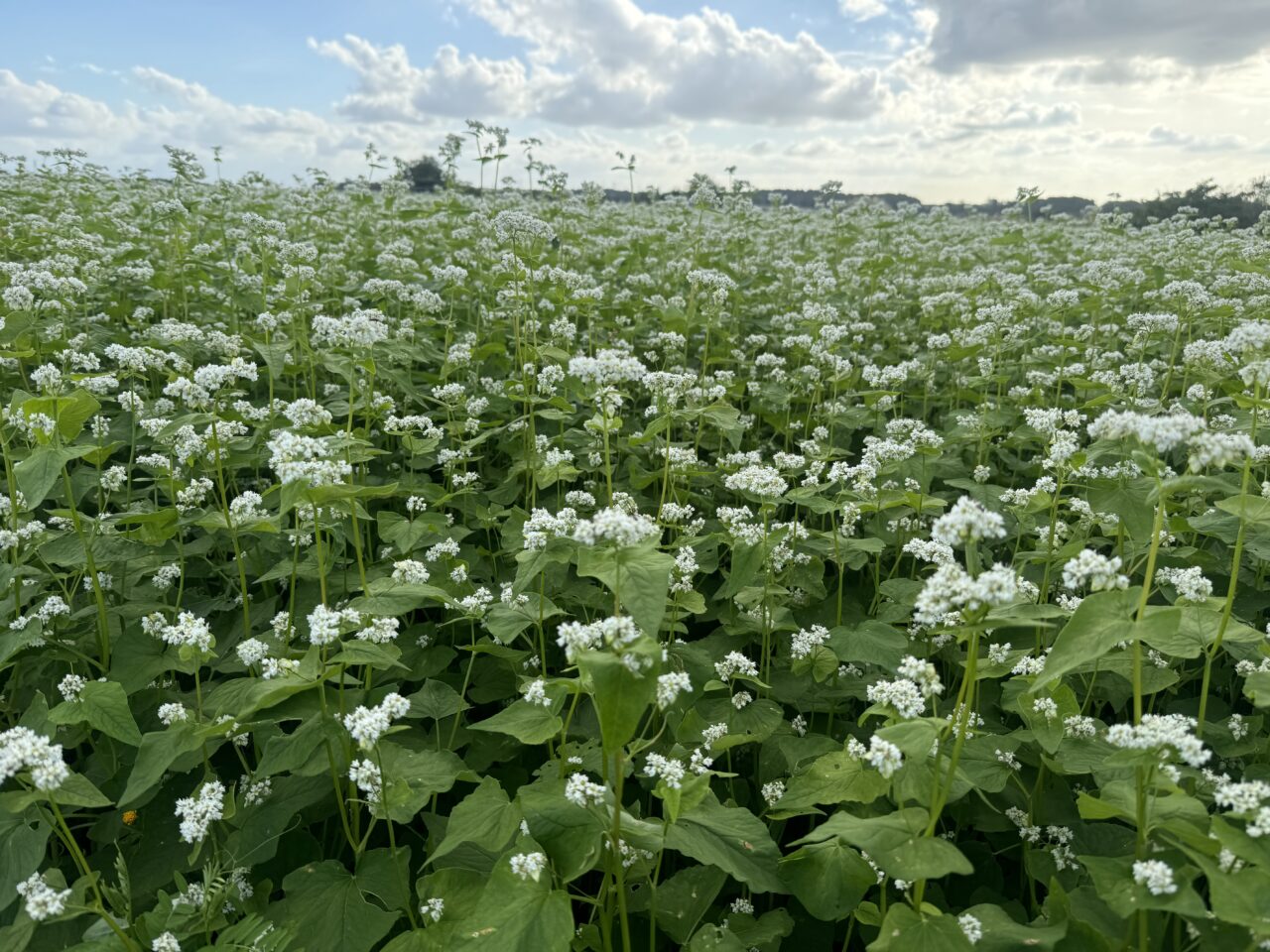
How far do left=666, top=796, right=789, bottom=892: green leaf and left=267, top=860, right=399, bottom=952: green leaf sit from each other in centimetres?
123

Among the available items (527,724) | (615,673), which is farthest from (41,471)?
(615,673)

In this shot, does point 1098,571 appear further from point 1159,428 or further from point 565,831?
point 565,831

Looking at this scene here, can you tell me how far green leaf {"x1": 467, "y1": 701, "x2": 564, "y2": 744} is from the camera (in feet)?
10.3

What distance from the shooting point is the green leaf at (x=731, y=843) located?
3051 millimetres

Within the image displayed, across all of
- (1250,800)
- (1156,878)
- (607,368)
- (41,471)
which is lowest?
(1156,878)

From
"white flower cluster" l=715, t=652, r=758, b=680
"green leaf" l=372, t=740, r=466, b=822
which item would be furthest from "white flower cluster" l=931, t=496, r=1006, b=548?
"green leaf" l=372, t=740, r=466, b=822

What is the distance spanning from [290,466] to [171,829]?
2.09 meters

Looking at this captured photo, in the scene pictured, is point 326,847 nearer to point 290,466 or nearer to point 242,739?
point 242,739

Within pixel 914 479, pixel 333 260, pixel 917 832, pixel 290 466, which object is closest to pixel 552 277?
pixel 333 260

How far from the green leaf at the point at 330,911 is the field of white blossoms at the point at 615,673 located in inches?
0.6

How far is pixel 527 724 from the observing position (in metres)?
3.25

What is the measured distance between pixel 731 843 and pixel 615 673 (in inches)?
50.3

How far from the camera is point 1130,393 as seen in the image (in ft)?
21.5

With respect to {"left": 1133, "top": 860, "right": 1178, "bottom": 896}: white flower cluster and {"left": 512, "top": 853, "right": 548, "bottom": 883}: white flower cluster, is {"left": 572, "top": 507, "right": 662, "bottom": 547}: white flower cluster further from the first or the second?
{"left": 1133, "top": 860, "right": 1178, "bottom": 896}: white flower cluster
